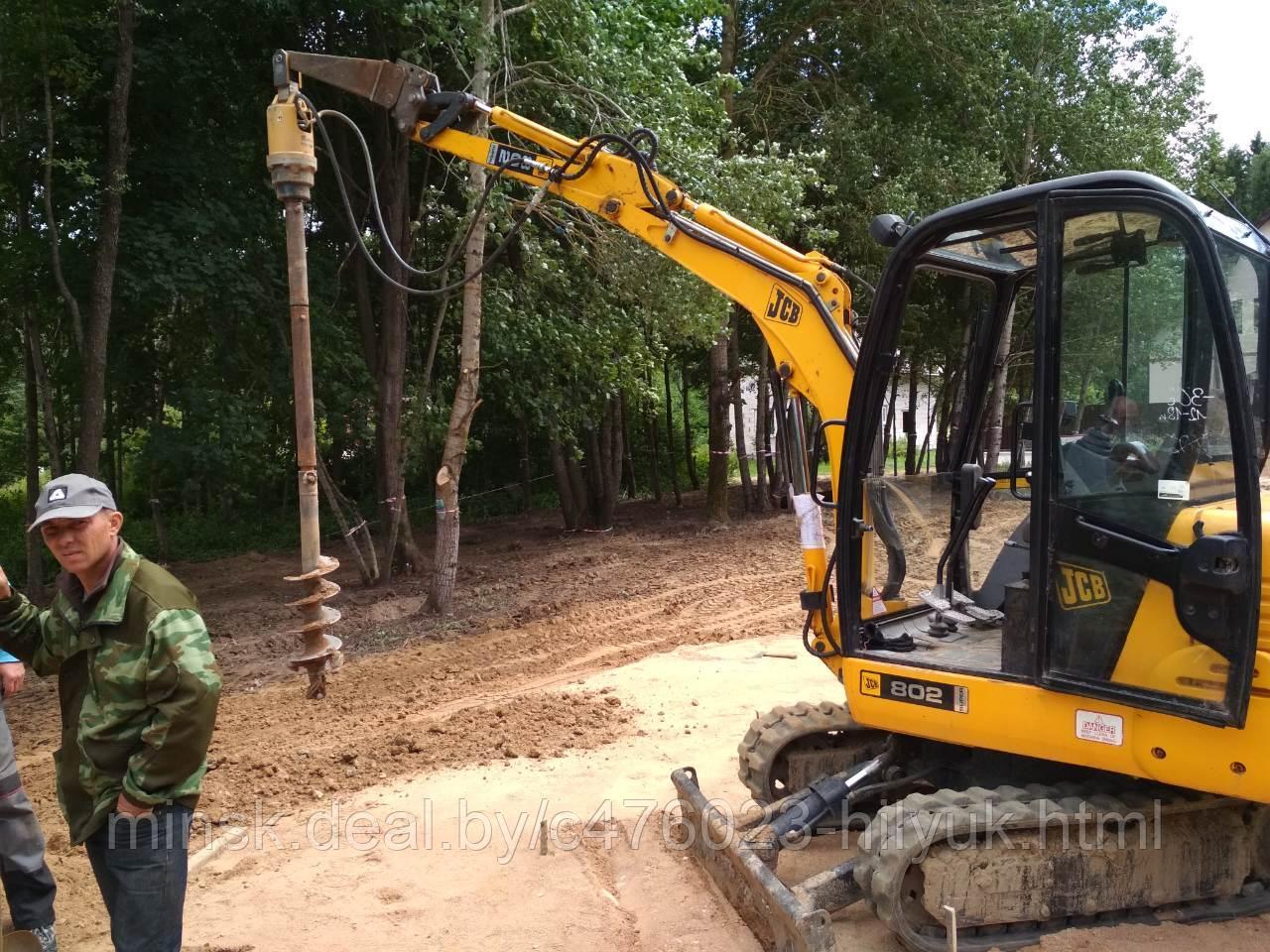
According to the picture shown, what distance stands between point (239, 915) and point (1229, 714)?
3548mm

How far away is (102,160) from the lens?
9.75m

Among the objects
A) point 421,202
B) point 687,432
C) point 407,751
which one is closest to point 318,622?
point 407,751

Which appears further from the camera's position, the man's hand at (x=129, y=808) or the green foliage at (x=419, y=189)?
the green foliage at (x=419, y=189)

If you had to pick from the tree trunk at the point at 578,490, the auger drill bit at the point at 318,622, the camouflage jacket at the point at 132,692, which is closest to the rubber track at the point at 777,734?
the camouflage jacket at the point at 132,692

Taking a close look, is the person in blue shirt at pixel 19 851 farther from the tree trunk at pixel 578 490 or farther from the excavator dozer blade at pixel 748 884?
the tree trunk at pixel 578 490

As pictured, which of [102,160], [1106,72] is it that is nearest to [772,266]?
[102,160]

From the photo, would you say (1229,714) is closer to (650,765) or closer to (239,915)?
(650,765)

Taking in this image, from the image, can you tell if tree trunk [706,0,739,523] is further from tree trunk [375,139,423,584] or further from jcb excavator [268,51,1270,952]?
jcb excavator [268,51,1270,952]

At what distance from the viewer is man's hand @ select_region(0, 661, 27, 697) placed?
3314 millimetres

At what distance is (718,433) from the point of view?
14352 mm

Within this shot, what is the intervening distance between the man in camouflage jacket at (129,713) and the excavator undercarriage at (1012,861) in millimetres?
1850

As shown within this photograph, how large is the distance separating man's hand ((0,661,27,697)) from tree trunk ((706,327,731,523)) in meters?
11.5

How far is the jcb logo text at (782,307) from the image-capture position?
427cm

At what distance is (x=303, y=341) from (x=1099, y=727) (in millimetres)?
4438
